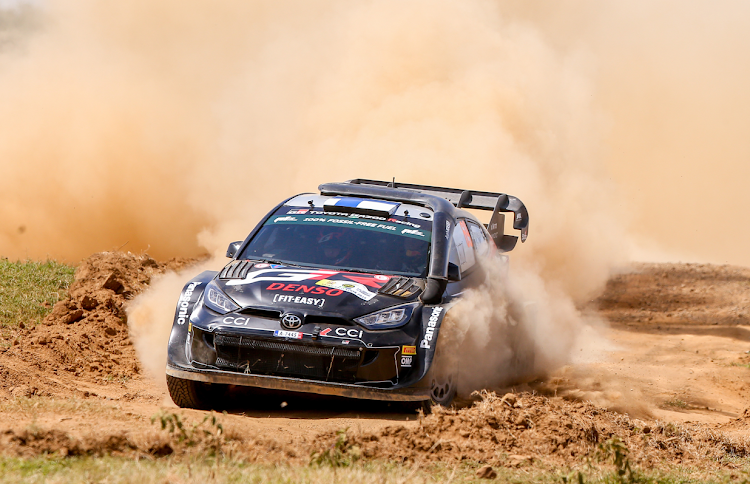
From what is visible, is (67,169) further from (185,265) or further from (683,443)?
(683,443)

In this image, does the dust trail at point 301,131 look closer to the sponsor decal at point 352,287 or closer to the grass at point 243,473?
the sponsor decal at point 352,287

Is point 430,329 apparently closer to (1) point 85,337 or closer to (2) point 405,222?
(2) point 405,222

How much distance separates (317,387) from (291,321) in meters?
0.48

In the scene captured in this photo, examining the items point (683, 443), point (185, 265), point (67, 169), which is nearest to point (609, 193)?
point (185, 265)

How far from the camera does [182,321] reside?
6660 millimetres

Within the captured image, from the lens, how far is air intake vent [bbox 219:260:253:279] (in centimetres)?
691

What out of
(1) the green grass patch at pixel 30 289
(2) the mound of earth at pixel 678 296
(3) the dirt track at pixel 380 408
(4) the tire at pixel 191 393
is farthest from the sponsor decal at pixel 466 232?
(2) the mound of earth at pixel 678 296

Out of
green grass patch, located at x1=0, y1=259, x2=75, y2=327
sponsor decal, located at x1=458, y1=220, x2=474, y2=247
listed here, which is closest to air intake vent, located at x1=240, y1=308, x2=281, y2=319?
sponsor decal, located at x1=458, y1=220, x2=474, y2=247

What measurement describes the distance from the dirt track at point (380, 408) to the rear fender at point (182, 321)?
0.38m

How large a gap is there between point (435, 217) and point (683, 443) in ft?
8.37

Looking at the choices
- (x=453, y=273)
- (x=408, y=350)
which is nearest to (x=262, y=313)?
(x=408, y=350)

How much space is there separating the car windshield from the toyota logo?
0.94 metres

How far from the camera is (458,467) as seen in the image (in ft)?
17.3

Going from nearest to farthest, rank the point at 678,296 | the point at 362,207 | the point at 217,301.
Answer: the point at 217,301
the point at 362,207
the point at 678,296
